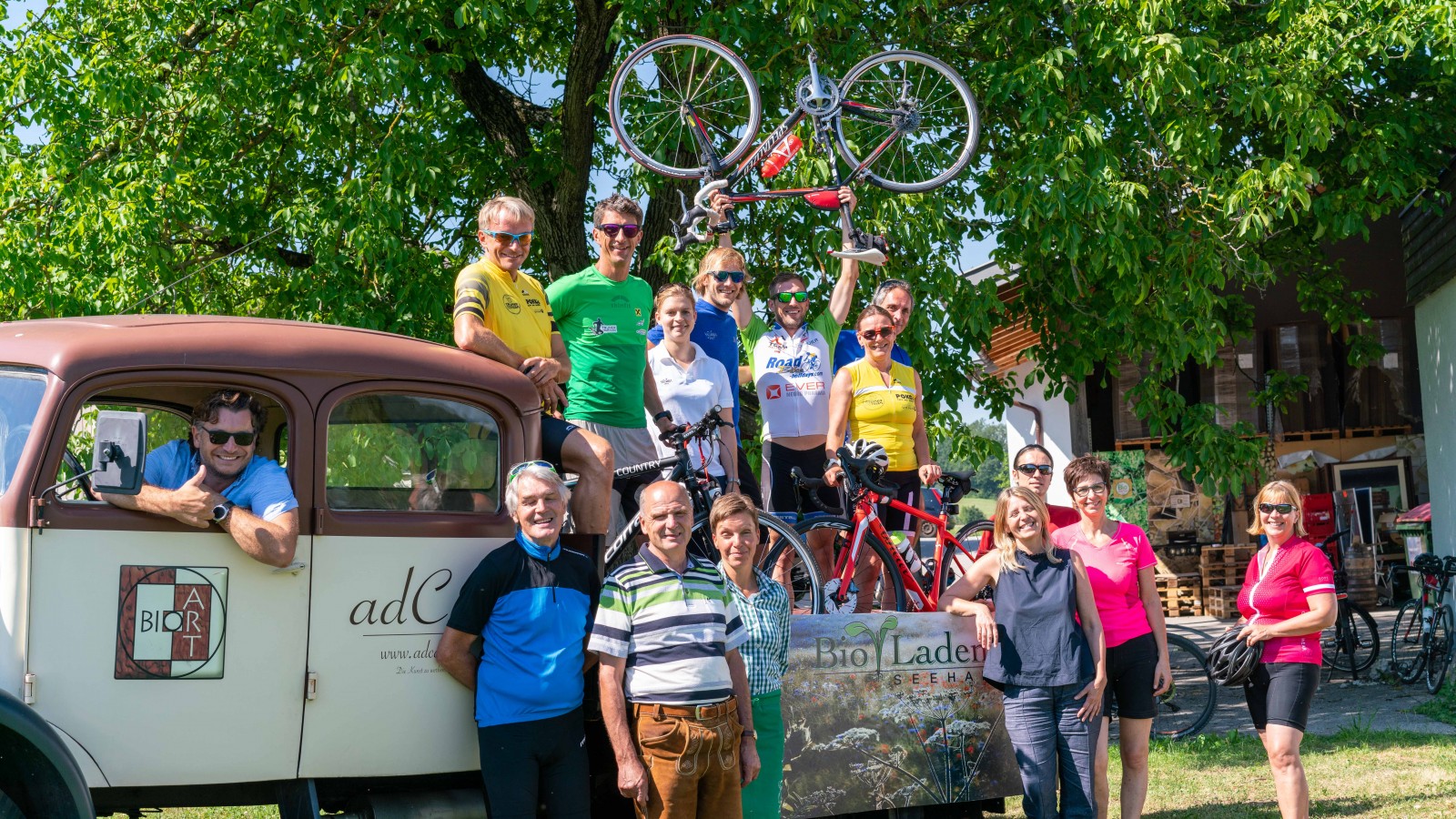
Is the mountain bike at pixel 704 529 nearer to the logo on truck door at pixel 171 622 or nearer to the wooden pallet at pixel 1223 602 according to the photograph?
the logo on truck door at pixel 171 622

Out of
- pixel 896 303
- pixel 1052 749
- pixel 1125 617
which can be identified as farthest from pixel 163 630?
pixel 896 303

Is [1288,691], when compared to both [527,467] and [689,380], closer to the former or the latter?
[689,380]

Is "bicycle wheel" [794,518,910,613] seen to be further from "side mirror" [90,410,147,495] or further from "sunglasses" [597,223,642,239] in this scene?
"side mirror" [90,410,147,495]

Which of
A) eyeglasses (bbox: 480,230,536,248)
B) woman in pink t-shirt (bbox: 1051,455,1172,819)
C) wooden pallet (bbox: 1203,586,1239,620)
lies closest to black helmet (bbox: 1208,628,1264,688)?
woman in pink t-shirt (bbox: 1051,455,1172,819)

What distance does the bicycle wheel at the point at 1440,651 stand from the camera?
40.4 feet

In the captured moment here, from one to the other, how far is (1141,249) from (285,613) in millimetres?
7208

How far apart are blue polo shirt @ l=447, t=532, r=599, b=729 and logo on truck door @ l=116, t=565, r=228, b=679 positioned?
830 millimetres

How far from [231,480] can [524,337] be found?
1504 mm

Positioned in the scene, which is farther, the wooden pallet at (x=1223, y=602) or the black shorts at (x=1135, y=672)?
the wooden pallet at (x=1223, y=602)

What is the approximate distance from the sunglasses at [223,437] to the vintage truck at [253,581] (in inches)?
6.9

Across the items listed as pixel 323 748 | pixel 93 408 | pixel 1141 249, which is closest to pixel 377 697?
pixel 323 748

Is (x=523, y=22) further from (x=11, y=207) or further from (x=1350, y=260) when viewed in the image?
(x=1350, y=260)

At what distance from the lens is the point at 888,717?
6.24m

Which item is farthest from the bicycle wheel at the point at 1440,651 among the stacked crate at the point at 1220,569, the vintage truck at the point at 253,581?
the vintage truck at the point at 253,581
